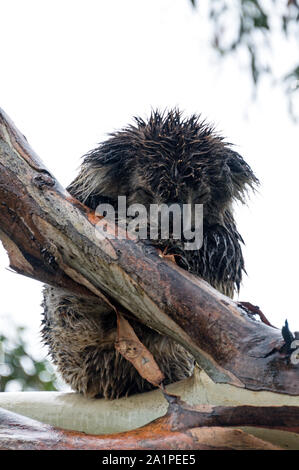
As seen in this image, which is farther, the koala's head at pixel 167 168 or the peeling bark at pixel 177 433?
the koala's head at pixel 167 168

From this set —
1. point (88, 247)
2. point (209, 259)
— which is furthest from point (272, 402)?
point (209, 259)

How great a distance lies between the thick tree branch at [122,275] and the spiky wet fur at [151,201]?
0.45 m

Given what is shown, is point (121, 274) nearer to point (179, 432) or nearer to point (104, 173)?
point (179, 432)

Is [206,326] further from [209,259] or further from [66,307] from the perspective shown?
[66,307]

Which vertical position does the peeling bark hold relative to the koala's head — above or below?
below

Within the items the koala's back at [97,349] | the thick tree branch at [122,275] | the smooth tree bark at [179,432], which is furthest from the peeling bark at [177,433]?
the koala's back at [97,349]

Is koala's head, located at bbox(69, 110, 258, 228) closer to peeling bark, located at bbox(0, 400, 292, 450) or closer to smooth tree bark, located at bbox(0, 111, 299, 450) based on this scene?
smooth tree bark, located at bbox(0, 111, 299, 450)

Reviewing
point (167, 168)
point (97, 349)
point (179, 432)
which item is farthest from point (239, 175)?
point (179, 432)

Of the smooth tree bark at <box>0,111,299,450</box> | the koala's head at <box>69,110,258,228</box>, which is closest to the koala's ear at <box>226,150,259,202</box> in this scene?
the koala's head at <box>69,110,258,228</box>

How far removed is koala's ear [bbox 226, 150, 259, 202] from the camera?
12.7ft

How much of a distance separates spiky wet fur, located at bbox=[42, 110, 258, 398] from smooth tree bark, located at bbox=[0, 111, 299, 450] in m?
0.44

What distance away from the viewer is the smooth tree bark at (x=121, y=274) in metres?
2.36

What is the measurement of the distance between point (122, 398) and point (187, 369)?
1.69ft

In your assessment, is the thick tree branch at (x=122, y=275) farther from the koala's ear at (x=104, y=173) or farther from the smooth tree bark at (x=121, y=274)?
the koala's ear at (x=104, y=173)
